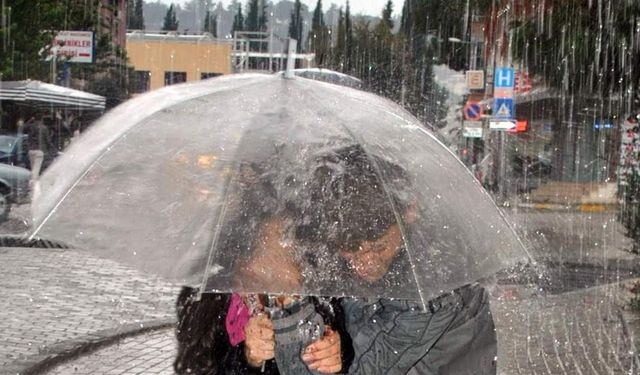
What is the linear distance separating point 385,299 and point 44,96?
20.9m

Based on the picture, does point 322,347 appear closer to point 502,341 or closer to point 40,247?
point 502,341

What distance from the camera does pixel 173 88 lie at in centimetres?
346

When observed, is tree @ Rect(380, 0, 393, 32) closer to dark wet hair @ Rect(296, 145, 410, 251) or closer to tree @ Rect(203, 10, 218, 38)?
tree @ Rect(203, 10, 218, 38)

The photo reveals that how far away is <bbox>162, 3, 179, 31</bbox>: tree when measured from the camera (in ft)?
144

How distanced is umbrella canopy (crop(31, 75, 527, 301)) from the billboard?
18.9 metres

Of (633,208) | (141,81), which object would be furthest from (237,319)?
(141,81)

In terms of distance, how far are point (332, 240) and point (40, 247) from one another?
1213cm

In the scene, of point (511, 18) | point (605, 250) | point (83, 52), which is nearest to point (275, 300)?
point (511, 18)

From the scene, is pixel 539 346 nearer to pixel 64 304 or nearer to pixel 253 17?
pixel 64 304

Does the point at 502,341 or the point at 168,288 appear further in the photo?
the point at 168,288

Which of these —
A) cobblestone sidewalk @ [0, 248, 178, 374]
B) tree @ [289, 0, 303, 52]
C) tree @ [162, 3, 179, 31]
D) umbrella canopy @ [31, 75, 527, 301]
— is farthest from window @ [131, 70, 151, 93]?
umbrella canopy @ [31, 75, 527, 301]

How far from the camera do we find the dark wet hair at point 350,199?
2.89 meters

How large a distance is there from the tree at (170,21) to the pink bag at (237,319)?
41768 mm

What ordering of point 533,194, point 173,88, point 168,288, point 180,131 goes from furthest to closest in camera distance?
point 533,194
point 168,288
point 173,88
point 180,131
